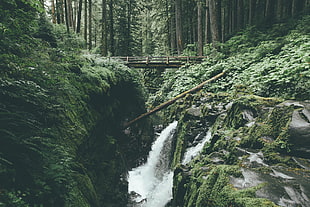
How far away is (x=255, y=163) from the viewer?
13.6 ft

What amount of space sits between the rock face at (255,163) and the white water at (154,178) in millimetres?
1938

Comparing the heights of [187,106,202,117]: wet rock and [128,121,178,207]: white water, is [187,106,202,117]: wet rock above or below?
above

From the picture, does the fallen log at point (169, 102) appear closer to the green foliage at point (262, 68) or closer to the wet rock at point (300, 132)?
the green foliage at point (262, 68)

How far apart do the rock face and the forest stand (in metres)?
0.02

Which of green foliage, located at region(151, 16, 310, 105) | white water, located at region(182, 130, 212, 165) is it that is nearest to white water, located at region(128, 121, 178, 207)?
white water, located at region(182, 130, 212, 165)

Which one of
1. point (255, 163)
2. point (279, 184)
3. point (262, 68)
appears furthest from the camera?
point (262, 68)

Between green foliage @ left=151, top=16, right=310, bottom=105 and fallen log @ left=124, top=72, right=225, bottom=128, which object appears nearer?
green foliage @ left=151, top=16, right=310, bottom=105

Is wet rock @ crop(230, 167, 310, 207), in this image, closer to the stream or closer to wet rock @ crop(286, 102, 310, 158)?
wet rock @ crop(286, 102, 310, 158)

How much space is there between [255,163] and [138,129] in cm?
856

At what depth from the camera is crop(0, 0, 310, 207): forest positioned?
297cm

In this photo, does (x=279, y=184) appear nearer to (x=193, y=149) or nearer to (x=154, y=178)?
(x=193, y=149)

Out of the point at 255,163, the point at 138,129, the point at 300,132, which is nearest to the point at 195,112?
the point at 138,129

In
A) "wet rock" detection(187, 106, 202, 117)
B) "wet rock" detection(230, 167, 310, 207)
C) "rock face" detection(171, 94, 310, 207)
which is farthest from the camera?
"wet rock" detection(187, 106, 202, 117)

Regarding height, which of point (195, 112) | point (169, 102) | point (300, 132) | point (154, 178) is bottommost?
point (154, 178)
